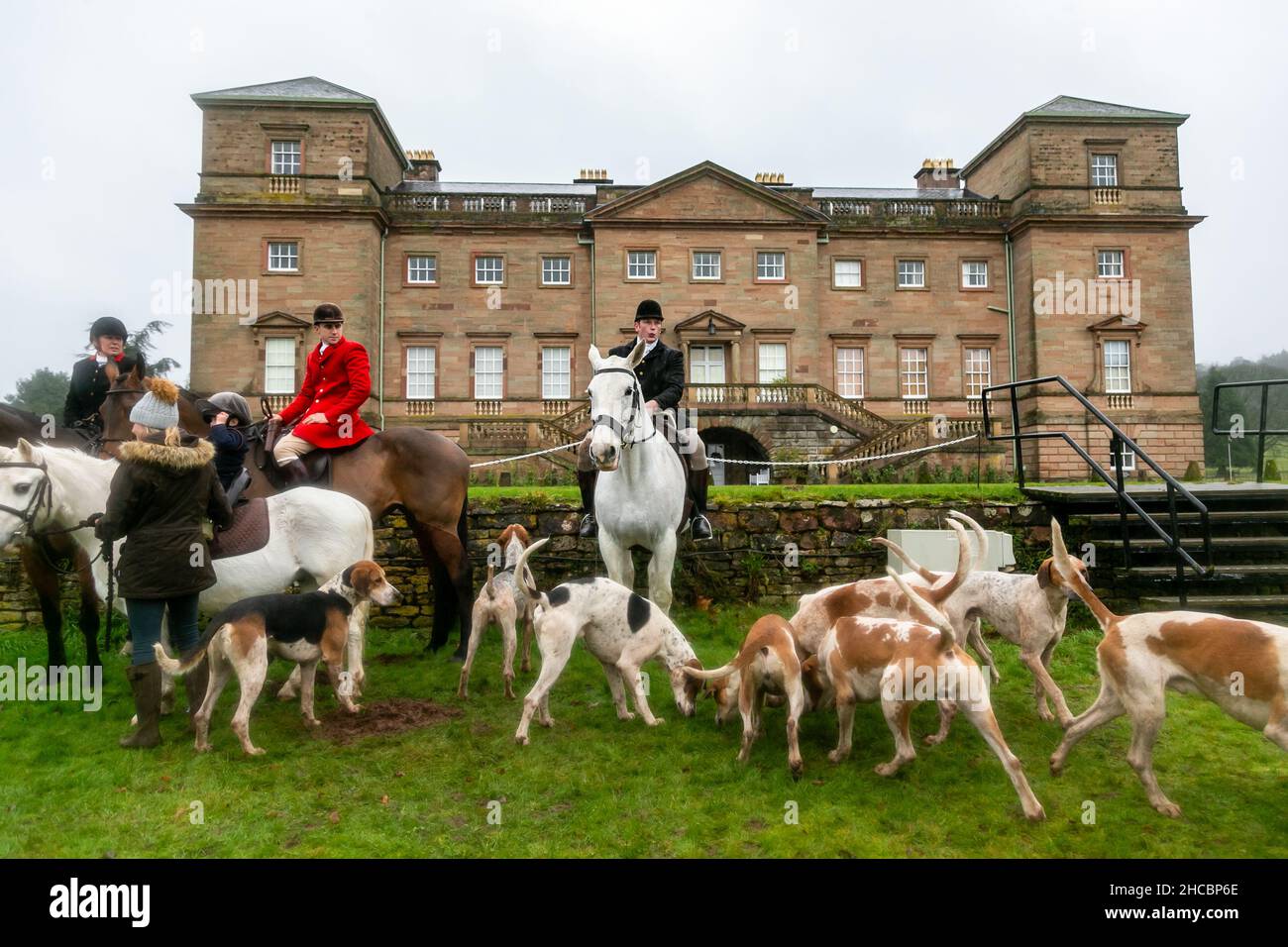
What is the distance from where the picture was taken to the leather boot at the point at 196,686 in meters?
5.41

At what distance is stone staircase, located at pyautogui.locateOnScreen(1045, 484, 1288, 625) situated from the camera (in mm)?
7809

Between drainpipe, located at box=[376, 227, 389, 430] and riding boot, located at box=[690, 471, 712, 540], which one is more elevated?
drainpipe, located at box=[376, 227, 389, 430]

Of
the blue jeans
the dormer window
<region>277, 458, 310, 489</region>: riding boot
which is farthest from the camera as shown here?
the dormer window

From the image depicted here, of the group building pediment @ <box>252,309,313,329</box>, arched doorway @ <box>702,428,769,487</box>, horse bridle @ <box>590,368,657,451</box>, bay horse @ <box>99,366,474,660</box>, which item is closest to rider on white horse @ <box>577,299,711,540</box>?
horse bridle @ <box>590,368,657,451</box>

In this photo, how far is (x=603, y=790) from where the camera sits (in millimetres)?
4688

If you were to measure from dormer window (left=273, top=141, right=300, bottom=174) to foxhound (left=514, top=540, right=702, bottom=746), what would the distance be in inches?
1209

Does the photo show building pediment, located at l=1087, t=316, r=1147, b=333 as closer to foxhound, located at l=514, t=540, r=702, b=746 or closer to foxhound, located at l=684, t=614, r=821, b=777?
foxhound, located at l=684, t=614, r=821, b=777

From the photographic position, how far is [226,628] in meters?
5.00

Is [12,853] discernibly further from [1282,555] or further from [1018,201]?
[1018,201]

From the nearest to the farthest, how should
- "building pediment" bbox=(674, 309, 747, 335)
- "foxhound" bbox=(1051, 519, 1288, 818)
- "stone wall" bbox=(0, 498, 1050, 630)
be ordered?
"foxhound" bbox=(1051, 519, 1288, 818) < "stone wall" bbox=(0, 498, 1050, 630) < "building pediment" bbox=(674, 309, 747, 335)

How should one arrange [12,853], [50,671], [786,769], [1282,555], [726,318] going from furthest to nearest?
[726,318]
[1282,555]
[50,671]
[786,769]
[12,853]

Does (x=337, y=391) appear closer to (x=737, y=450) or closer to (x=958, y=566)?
(x=958, y=566)
